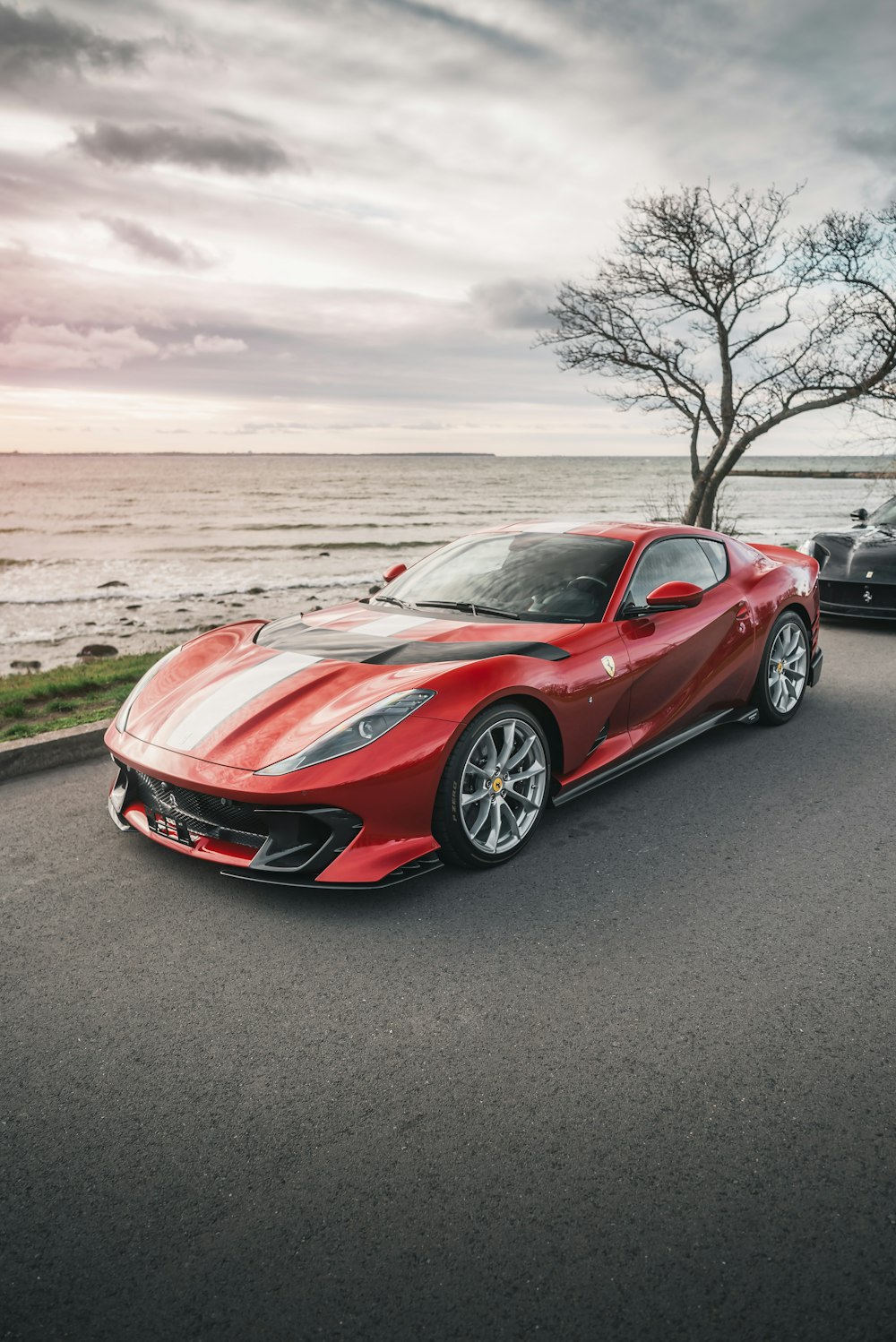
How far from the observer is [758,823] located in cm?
423

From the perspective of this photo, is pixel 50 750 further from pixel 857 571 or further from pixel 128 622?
pixel 128 622

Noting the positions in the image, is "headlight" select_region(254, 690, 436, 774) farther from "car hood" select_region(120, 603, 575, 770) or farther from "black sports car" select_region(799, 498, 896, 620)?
"black sports car" select_region(799, 498, 896, 620)

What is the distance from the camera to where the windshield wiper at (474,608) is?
4.50 m

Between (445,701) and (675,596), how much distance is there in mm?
1535

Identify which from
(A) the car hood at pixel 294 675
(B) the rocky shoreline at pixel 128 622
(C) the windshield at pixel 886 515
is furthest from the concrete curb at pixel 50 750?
(C) the windshield at pixel 886 515

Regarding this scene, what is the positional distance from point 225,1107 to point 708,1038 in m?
1.43

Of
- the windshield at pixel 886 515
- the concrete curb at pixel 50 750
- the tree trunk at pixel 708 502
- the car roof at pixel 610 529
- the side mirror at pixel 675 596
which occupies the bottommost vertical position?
the concrete curb at pixel 50 750

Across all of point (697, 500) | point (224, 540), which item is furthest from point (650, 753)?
point (224, 540)

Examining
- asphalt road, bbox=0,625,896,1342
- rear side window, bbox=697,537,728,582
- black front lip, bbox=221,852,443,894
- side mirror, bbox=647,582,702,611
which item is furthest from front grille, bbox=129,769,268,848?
rear side window, bbox=697,537,728,582

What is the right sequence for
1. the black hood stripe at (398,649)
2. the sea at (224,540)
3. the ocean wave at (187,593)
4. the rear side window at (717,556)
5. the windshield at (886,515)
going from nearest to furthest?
the black hood stripe at (398,649)
the rear side window at (717,556)
the windshield at (886,515)
the sea at (224,540)
the ocean wave at (187,593)

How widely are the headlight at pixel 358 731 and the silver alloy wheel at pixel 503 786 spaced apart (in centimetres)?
34

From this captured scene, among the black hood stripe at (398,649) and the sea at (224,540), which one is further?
the sea at (224,540)

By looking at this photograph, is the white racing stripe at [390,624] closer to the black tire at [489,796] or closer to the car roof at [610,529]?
the black tire at [489,796]

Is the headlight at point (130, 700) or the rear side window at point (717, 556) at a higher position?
the rear side window at point (717, 556)
